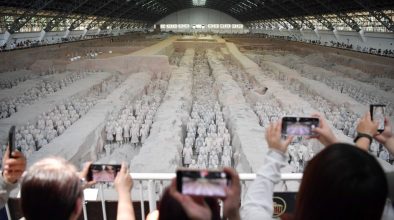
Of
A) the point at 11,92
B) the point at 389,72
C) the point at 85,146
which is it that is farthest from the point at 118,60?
the point at 389,72

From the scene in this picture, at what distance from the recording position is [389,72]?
19.3 m

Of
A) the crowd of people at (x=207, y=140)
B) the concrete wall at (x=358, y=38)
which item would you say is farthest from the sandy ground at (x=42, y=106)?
the concrete wall at (x=358, y=38)

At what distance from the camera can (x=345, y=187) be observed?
3.80 ft

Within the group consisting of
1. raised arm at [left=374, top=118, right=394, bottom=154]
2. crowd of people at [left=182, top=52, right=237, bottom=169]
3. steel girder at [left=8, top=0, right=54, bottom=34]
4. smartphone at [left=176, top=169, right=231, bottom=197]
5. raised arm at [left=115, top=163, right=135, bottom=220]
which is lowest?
crowd of people at [left=182, top=52, right=237, bottom=169]

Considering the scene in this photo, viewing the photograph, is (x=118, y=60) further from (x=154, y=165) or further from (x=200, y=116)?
(x=154, y=165)

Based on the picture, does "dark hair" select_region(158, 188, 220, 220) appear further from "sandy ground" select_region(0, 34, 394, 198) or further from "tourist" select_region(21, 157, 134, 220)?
A: "sandy ground" select_region(0, 34, 394, 198)

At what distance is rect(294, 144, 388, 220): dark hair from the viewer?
3.80 ft

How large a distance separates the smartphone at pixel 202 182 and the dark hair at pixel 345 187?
0.31 metres

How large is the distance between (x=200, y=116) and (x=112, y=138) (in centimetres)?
289

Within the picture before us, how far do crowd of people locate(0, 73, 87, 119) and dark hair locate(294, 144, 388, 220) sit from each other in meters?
12.6

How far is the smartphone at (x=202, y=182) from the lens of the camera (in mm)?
1318

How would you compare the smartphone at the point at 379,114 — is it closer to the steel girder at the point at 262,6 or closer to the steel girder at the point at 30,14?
the steel girder at the point at 262,6

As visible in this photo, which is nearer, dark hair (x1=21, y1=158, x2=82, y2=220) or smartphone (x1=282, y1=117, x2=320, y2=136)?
dark hair (x1=21, y1=158, x2=82, y2=220)

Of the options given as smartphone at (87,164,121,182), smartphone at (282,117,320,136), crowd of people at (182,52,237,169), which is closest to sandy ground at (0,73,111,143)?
crowd of people at (182,52,237,169)
